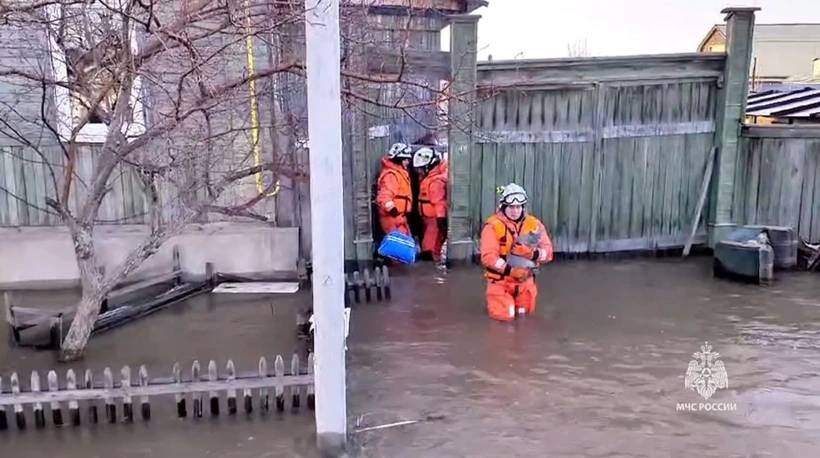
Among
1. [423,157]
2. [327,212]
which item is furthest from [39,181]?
[327,212]

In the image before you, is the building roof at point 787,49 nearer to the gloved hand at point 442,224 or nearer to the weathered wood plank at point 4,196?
the gloved hand at point 442,224

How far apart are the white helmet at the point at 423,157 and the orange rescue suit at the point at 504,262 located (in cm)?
236

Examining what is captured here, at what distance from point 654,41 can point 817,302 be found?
2196cm

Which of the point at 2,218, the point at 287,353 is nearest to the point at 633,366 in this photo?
the point at 287,353

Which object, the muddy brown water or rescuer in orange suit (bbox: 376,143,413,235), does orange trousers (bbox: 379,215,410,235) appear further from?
the muddy brown water

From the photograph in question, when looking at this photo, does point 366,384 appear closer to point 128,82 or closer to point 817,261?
point 128,82

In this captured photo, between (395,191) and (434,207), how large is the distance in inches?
23.5

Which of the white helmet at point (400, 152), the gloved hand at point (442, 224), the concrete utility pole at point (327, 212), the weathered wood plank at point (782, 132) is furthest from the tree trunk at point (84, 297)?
the weathered wood plank at point (782, 132)

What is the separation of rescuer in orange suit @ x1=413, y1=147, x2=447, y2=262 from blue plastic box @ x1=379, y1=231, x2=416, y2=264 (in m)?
0.59

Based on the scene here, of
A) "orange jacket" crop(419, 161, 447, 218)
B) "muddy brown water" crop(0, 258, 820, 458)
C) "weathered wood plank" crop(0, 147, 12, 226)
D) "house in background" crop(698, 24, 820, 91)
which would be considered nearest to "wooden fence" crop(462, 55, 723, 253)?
"orange jacket" crop(419, 161, 447, 218)

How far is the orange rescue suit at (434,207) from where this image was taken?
30.0ft

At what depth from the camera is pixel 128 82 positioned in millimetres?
5305

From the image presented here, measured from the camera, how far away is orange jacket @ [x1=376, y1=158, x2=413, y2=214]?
8.83 m

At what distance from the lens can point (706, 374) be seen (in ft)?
18.4
